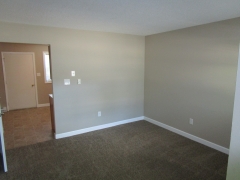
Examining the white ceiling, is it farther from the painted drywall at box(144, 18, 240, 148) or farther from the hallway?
the hallway


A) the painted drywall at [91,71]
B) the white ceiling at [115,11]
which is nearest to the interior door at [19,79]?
the painted drywall at [91,71]

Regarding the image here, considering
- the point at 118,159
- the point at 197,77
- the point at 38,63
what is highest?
the point at 38,63

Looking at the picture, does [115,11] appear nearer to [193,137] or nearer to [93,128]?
[93,128]

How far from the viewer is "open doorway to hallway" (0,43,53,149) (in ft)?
15.8

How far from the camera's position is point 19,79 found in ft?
19.8

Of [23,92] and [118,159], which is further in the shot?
[23,92]

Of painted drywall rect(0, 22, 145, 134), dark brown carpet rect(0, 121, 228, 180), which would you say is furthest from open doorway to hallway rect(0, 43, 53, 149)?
dark brown carpet rect(0, 121, 228, 180)

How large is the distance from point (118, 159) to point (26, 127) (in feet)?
9.29

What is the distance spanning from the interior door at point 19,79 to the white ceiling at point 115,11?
3445mm

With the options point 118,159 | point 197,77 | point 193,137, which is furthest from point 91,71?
point 193,137

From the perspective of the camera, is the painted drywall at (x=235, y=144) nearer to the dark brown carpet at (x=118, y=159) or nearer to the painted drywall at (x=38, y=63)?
the dark brown carpet at (x=118, y=159)

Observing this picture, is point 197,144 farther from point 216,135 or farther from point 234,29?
point 234,29

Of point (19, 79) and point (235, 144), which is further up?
point (19, 79)

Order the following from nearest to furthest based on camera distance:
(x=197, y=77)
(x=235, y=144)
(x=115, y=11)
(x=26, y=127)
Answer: (x=235, y=144)
(x=115, y=11)
(x=197, y=77)
(x=26, y=127)
